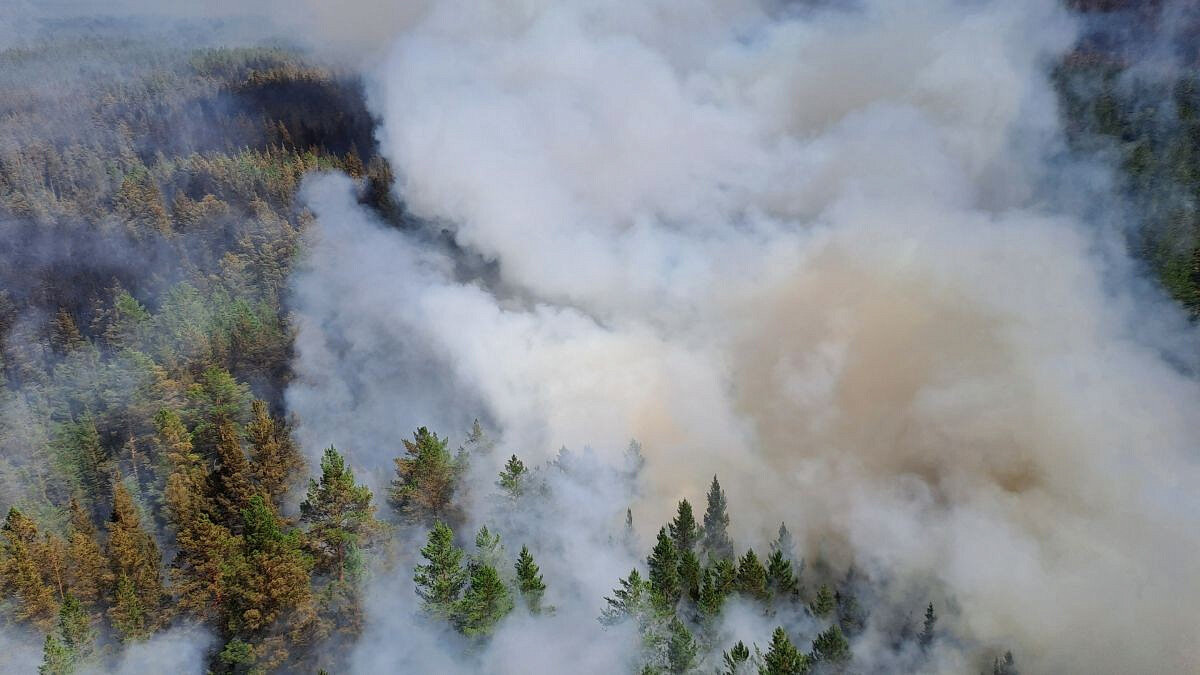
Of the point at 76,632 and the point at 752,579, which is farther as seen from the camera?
the point at 752,579

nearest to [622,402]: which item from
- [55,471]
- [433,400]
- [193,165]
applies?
[433,400]

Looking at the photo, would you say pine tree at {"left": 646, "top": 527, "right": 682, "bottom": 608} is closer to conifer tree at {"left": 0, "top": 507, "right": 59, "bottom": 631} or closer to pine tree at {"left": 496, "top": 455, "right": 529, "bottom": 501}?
pine tree at {"left": 496, "top": 455, "right": 529, "bottom": 501}

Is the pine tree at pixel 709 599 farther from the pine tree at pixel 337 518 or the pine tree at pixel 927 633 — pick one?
the pine tree at pixel 337 518

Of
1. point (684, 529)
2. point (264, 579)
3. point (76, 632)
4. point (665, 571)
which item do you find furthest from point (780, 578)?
point (76, 632)

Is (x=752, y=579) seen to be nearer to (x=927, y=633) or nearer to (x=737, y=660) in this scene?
(x=737, y=660)

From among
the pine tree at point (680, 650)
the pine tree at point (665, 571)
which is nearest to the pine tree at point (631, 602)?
the pine tree at point (665, 571)

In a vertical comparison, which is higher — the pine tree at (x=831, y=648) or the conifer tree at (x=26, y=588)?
the conifer tree at (x=26, y=588)
